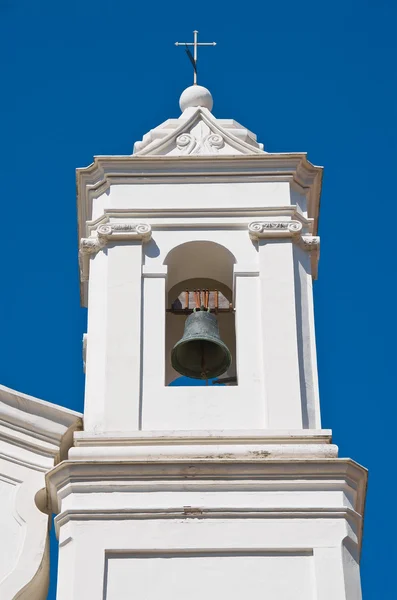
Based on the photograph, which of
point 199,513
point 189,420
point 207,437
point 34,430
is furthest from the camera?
point 34,430

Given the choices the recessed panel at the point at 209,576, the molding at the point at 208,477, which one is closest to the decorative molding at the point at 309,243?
the molding at the point at 208,477

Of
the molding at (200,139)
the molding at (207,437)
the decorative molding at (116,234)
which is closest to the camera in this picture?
the molding at (207,437)

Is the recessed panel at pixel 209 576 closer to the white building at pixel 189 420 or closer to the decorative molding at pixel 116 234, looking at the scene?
the white building at pixel 189 420

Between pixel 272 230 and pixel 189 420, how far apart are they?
2130mm

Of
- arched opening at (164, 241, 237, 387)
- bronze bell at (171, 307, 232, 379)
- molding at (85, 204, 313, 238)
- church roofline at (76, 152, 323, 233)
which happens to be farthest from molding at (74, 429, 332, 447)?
church roofline at (76, 152, 323, 233)

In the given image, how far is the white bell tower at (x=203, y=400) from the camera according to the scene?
51.8ft

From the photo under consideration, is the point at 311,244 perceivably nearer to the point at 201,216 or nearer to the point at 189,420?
the point at 201,216

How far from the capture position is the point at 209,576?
15.7m

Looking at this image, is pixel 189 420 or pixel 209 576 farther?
pixel 189 420

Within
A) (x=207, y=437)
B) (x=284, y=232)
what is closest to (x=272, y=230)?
(x=284, y=232)

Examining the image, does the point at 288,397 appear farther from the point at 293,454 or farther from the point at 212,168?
the point at 212,168

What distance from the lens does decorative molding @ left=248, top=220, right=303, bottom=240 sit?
18.0m

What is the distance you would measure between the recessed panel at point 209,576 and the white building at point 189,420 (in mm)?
13

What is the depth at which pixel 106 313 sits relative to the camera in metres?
17.5
